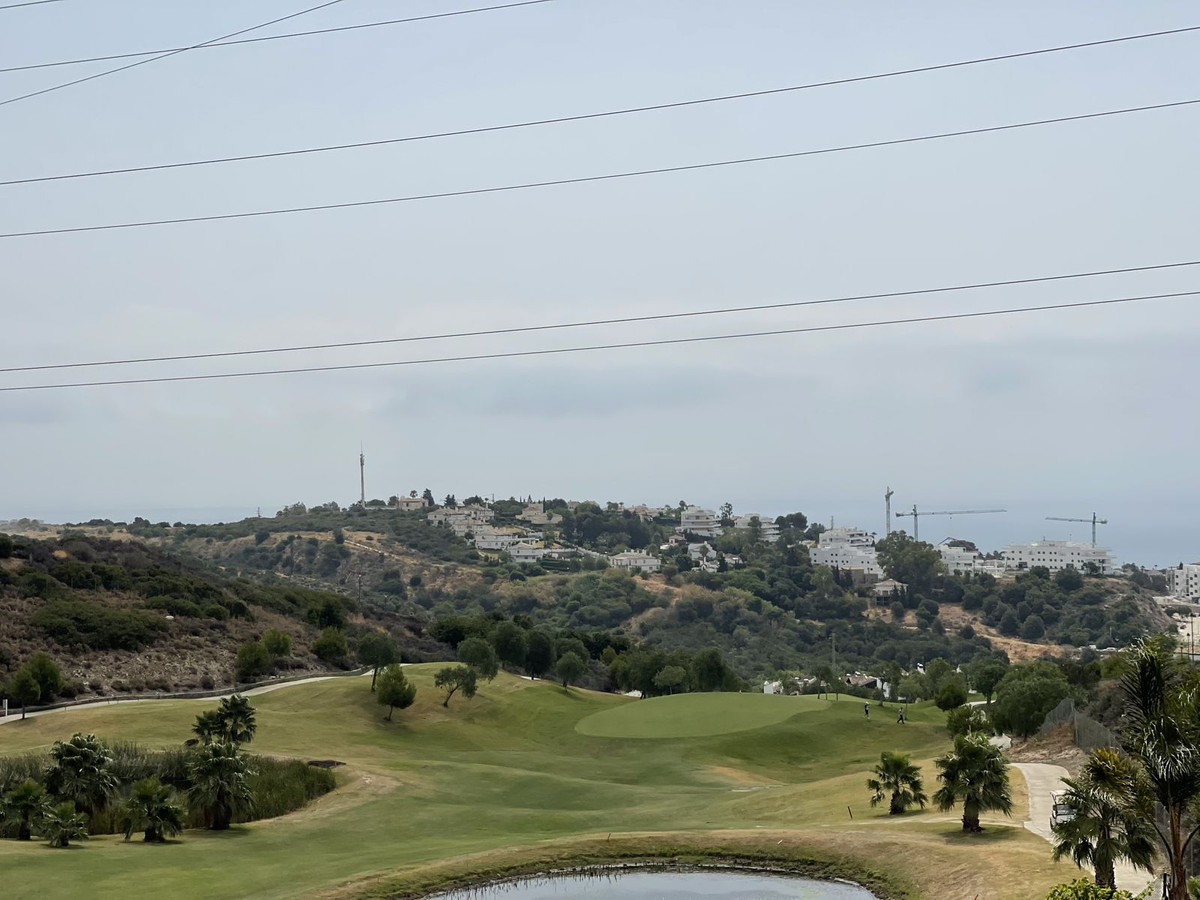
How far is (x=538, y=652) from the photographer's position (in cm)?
10288

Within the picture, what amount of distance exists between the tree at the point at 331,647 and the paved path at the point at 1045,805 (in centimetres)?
5948

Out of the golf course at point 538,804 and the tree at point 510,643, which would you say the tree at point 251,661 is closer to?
the golf course at point 538,804

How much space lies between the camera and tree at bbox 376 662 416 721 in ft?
251

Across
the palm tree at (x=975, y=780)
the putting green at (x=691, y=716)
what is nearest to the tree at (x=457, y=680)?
the putting green at (x=691, y=716)

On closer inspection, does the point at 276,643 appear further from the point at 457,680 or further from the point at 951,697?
the point at 951,697

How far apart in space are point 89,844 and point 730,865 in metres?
20.6

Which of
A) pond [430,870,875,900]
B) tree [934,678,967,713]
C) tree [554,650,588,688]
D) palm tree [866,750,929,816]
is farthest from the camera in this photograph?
tree [554,650,588,688]

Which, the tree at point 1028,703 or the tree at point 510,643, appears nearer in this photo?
the tree at point 1028,703

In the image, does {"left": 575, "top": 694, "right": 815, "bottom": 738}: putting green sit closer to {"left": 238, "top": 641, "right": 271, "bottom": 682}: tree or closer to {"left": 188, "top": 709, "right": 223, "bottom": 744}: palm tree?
{"left": 238, "top": 641, "right": 271, "bottom": 682}: tree

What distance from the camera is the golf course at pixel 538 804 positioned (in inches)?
1345

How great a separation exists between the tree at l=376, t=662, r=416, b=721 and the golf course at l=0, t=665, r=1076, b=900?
3.72 feet

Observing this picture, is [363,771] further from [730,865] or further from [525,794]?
[730,865]

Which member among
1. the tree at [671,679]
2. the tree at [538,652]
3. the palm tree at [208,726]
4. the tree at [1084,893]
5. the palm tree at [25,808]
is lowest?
the tree at [671,679]

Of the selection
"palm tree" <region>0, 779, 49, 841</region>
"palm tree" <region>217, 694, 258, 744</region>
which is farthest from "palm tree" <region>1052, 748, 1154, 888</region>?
"palm tree" <region>217, 694, 258, 744</region>
